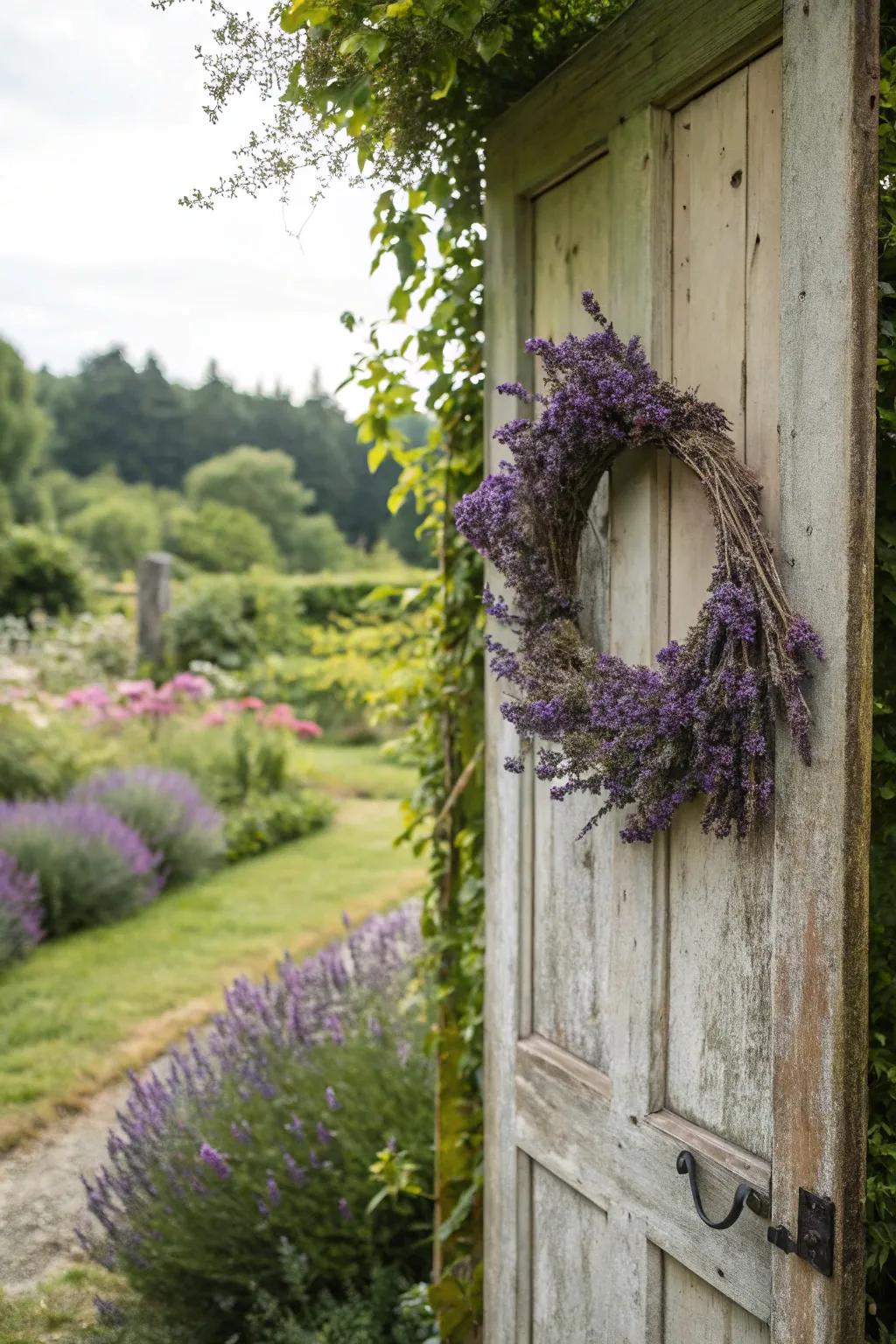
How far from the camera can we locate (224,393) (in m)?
34.8

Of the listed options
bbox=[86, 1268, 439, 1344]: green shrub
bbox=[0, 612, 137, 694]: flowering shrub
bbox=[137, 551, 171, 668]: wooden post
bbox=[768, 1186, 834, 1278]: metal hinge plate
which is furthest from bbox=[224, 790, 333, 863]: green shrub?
bbox=[768, 1186, 834, 1278]: metal hinge plate

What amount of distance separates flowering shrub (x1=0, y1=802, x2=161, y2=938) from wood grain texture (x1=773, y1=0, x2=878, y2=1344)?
4903 millimetres

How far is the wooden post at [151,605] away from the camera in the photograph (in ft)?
37.2

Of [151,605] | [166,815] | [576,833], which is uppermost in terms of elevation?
[151,605]

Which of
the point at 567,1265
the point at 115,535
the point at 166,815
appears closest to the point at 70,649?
the point at 166,815

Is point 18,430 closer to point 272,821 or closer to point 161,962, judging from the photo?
point 272,821

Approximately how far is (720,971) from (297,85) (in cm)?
166

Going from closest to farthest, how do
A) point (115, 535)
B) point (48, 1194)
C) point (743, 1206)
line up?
point (743, 1206) < point (48, 1194) < point (115, 535)

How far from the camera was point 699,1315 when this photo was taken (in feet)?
4.76

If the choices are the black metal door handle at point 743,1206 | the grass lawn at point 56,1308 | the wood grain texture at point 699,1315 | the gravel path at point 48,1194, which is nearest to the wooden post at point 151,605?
the gravel path at point 48,1194

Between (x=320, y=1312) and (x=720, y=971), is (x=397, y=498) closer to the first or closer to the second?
(x=720, y=971)

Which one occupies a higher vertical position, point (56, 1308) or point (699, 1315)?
point (699, 1315)

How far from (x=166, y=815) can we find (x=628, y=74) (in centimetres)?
576

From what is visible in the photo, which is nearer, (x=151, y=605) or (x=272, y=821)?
(x=272, y=821)
